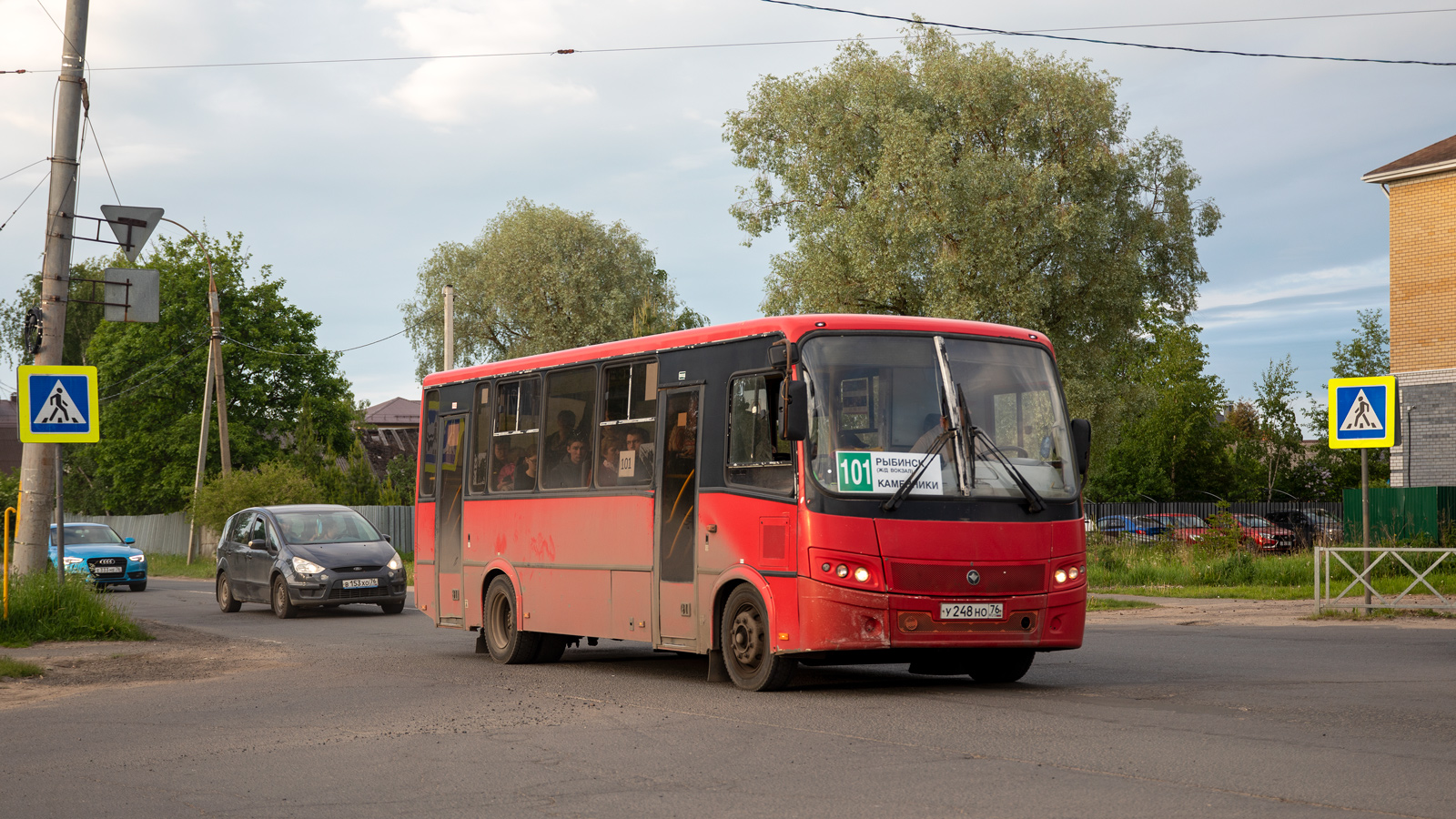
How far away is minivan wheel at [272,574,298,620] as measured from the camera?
22.2 m

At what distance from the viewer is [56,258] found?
669 inches

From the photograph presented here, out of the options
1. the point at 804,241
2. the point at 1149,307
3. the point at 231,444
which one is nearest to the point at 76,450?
the point at 231,444

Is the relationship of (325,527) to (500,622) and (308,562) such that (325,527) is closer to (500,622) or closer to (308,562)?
(308,562)

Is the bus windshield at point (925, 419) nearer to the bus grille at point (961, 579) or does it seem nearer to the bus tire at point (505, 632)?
the bus grille at point (961, 579)

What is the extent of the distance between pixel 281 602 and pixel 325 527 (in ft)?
4.67

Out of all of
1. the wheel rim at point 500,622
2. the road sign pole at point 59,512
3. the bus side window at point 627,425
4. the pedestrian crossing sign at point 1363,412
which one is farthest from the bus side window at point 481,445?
the pedestrian crossing sign at point 1363,412

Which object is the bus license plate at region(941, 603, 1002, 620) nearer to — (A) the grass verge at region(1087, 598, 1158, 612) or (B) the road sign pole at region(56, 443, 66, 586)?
(B) the road sign pole at region(56, 443, 66, 586)

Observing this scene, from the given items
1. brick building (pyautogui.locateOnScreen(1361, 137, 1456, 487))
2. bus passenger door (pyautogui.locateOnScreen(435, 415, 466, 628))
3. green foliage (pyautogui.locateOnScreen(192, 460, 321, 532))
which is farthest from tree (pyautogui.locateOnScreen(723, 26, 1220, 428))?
bus passenger door (pyautogui.locateOnScreen(435, 415, 466, 628))

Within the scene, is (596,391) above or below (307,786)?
above

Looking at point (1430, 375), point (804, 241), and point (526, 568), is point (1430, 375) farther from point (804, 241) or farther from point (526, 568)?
point (526, 568)

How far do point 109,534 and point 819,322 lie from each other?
2719 centimetres

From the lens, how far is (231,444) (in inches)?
2232

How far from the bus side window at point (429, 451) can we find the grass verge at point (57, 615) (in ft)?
13.1

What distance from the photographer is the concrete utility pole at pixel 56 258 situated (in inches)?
663
